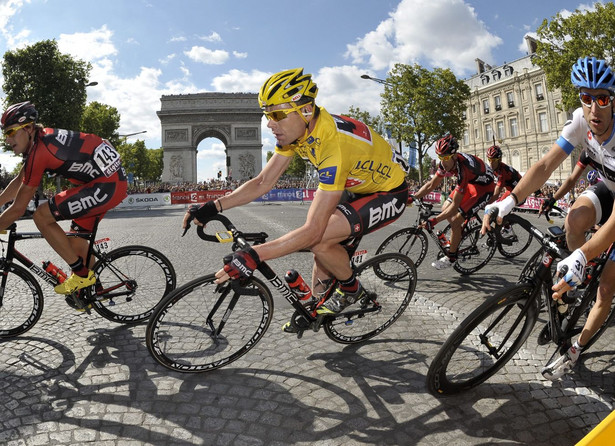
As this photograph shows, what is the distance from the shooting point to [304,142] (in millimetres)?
3074

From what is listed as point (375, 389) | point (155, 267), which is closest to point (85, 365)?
point (155, 267)

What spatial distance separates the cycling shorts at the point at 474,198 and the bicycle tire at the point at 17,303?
5.16 meters

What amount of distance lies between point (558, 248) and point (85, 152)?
12.5 ft

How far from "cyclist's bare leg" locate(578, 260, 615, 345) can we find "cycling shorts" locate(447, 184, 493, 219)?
3.34 m

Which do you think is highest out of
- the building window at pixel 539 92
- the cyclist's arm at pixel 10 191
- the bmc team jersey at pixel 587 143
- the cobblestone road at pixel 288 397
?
the building window at pixel 539 92

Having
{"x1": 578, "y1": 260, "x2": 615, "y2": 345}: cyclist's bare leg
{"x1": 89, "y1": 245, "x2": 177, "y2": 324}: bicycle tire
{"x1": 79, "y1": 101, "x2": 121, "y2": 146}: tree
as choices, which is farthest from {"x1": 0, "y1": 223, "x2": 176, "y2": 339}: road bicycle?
{"x1": 79, "y1": 101, "x2": 121, "y2": 146}: tree

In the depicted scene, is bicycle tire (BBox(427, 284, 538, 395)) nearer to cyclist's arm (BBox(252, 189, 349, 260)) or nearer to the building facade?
cyclist's arm (BBox(252, 189, 349, 260))

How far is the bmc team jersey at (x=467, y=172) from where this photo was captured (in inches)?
236

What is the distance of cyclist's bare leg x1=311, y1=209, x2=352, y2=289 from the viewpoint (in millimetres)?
3068

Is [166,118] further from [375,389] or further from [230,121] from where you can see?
[375,389]

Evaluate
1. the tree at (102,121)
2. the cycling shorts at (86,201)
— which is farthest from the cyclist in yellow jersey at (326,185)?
the tree at (102,121)

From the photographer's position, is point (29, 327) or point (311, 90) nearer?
point (311, 90)

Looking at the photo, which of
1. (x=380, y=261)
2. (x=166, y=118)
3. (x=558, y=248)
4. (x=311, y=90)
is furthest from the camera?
(x=166, y=118)

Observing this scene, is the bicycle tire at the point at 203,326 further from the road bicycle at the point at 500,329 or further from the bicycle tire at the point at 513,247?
the bicycle tire at the point at 513,247
